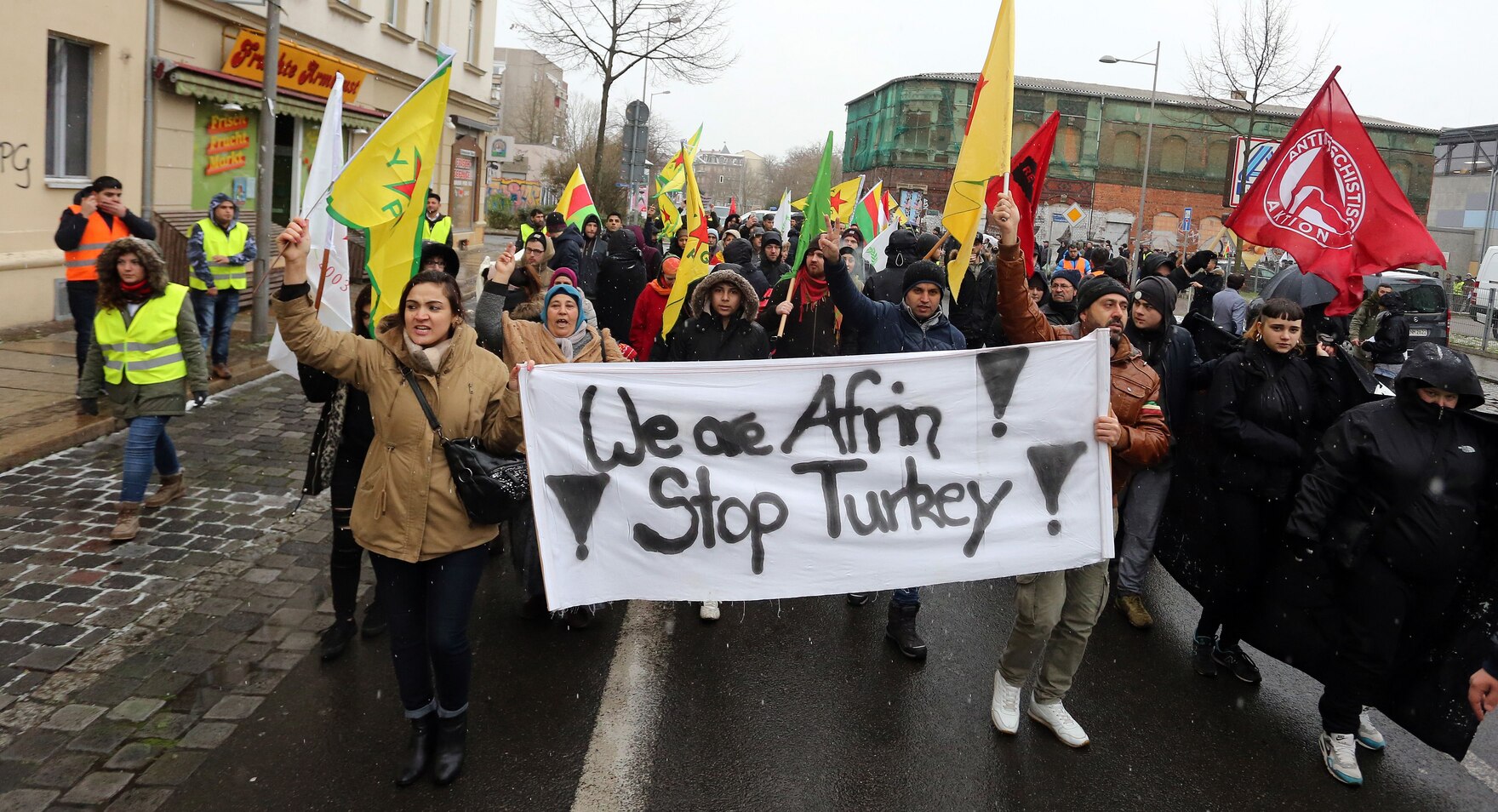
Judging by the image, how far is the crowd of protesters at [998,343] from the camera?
368 cm

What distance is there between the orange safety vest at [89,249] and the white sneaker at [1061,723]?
8156mm

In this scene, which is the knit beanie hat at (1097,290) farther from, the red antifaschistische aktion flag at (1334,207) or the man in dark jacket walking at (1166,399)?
the red antifaschistische aktion flag at (1334,207)

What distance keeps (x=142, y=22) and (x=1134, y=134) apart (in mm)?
67115

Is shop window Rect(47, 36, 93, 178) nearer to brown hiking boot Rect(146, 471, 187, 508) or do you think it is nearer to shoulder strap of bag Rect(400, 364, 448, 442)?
brown hiking boot Rect(146, 471, 187, 508)

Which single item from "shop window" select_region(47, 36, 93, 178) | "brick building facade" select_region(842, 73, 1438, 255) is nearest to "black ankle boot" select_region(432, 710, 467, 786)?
"shop window" select_region(47, 36, 93, 178)

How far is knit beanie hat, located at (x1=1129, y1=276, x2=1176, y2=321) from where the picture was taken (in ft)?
18.2

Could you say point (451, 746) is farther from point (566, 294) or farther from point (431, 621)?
point (566, 294)

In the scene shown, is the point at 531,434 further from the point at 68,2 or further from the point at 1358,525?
the point at 68,2

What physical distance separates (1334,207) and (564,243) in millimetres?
6513

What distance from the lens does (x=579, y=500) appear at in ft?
13.5

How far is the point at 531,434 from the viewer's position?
4.01m

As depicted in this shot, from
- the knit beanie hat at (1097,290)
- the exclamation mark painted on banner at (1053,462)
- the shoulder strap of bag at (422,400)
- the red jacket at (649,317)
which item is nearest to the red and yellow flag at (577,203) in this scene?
the red jacket at (649,317)

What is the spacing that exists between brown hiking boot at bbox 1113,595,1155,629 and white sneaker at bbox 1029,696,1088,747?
1.46 m

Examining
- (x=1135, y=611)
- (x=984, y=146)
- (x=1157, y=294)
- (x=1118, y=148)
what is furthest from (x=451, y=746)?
(x=1118, y=148)
